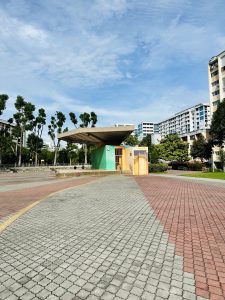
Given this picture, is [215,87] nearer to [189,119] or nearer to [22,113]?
[22,113]

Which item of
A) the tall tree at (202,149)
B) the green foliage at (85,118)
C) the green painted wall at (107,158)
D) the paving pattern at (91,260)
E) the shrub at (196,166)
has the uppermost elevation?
the green foliage at (85,118)

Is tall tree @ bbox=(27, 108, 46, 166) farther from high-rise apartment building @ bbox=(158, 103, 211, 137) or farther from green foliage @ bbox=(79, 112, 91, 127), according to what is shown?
high-rise apartment building @ bbox=(158, 103, 211, 137)

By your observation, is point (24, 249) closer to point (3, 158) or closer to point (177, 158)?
point (177, 158)

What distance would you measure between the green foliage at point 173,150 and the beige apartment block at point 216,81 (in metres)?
8.31

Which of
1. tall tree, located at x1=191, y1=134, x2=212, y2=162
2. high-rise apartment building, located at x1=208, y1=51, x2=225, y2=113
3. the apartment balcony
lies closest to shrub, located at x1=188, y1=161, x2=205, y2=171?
tall tree, located at x1=191, y1=134, x2=212, y2=162

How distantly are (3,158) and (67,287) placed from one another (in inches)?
3250

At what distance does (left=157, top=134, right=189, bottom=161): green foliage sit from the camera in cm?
5844

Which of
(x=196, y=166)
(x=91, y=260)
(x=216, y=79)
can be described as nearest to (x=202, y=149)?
(x=196, y=166)

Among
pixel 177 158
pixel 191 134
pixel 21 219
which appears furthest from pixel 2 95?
pixel 191 134

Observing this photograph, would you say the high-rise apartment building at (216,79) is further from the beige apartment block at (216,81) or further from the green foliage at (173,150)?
the green foliage at (173,150)

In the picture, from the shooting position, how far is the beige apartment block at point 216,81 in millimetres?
58987

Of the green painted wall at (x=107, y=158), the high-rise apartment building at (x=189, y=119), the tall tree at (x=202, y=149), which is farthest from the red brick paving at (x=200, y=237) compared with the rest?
the high-rise apartment building at (x=189, y=119)

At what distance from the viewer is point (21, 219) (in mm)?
7672

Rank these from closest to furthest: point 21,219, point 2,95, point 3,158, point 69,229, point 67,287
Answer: point 67,287, point 69,229, point 21,219, point 2,95, point 3,158
